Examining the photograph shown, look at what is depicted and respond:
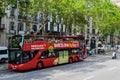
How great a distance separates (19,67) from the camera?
2525 centimetres

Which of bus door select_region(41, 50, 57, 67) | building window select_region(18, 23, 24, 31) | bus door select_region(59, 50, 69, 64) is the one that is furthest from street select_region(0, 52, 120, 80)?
building window select_region(18, 23, 24, 31)

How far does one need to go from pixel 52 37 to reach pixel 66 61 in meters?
4.14

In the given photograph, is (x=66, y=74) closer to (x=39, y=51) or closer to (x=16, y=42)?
(x=39, y=51)

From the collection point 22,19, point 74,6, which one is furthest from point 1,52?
point 22,19

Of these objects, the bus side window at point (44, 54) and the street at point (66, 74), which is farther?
the bus side window at point (44, 54)

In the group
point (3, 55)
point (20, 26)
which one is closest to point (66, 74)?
point (3, 55)

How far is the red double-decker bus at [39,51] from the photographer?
25.6m

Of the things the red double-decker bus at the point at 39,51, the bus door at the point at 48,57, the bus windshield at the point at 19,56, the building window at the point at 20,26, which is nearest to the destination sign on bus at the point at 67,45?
the red double-decker bus at the point at 39,51

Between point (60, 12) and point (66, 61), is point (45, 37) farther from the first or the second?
point (60, 12)

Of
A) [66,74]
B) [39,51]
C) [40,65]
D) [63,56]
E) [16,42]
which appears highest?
[16,42]

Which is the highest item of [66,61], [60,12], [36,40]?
[60,12]

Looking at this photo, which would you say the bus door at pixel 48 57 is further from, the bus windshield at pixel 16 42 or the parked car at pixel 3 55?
the parked car at pixel 3 55

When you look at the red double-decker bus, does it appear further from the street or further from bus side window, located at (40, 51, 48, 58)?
the street

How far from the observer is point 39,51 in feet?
90.6
